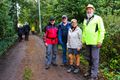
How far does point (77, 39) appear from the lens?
12516 millimetres

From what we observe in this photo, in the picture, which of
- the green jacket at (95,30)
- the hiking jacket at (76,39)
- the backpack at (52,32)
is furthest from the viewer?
the backpack at (52,32)

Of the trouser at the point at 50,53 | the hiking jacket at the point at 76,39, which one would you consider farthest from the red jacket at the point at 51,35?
the hiking jacket at the point at 76,39

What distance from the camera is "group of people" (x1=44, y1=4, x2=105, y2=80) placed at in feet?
36.0

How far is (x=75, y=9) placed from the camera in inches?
843

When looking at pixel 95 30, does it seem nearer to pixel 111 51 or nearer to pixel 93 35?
pixel 93 35

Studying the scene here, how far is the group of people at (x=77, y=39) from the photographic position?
10984 mm

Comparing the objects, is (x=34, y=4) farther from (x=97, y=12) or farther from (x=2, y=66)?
(x=2, y=66)

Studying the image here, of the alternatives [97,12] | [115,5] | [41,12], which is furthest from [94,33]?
[41,12]

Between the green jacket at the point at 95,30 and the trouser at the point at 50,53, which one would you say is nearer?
the green jacket at the point at 95,30

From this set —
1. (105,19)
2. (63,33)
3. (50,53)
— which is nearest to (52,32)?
(63,33)

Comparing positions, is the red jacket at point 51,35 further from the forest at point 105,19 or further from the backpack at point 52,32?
the forest at point 105,19

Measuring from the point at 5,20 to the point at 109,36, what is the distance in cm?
1690

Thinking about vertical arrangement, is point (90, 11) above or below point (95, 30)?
above

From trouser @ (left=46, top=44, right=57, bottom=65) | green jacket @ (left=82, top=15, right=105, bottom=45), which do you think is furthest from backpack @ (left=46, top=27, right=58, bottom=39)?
green jacket @ (left=82, top=15, right=105, bottom=45)
